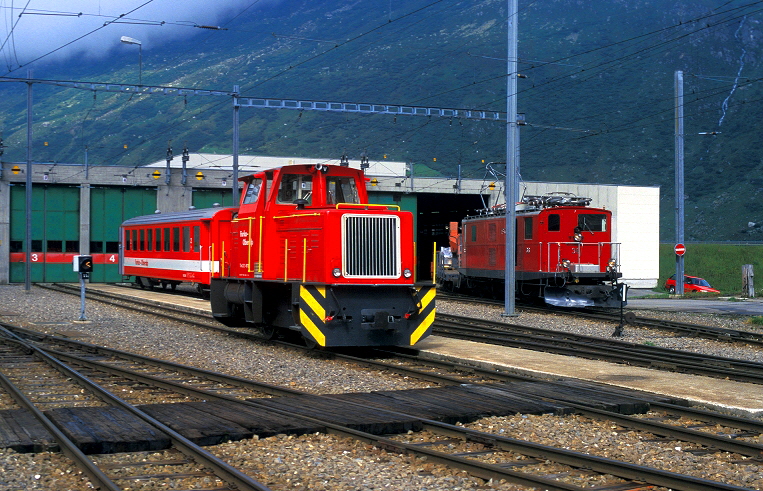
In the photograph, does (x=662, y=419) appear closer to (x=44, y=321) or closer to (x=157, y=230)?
(x=44, y=321)

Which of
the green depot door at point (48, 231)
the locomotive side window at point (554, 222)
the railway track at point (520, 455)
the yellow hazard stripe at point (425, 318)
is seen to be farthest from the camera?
the green depot door at point (48, 231)

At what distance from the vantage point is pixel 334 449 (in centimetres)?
738

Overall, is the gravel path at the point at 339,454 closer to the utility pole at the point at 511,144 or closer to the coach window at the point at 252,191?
the coach window at the point at 252,191

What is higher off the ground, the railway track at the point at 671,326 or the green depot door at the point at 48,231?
the green depot door at the point at 48,231

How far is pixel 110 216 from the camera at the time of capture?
135 feet

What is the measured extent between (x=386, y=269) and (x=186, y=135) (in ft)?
459

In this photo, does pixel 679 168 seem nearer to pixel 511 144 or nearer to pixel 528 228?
pixel 528 228

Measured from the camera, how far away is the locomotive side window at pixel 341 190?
49.9 feet

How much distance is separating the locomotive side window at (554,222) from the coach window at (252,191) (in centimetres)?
1167

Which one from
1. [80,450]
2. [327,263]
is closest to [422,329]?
[327,263]

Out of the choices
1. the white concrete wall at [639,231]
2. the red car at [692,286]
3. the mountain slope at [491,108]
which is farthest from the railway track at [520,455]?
the mountain slope at [491,108]

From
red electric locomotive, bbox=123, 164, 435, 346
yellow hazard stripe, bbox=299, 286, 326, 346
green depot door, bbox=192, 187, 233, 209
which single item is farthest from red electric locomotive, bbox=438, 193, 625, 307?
green depot door, bbox=192, 187, 233, 209

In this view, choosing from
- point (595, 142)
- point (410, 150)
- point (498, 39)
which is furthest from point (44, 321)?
point (498, 39)

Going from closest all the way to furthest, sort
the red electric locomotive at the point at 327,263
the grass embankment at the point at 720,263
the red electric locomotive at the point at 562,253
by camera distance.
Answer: the red electric locomotive at the point at 327,263 < the red electric locomotive at the point at 562,253 < the grass embankment at the point at 720,263
